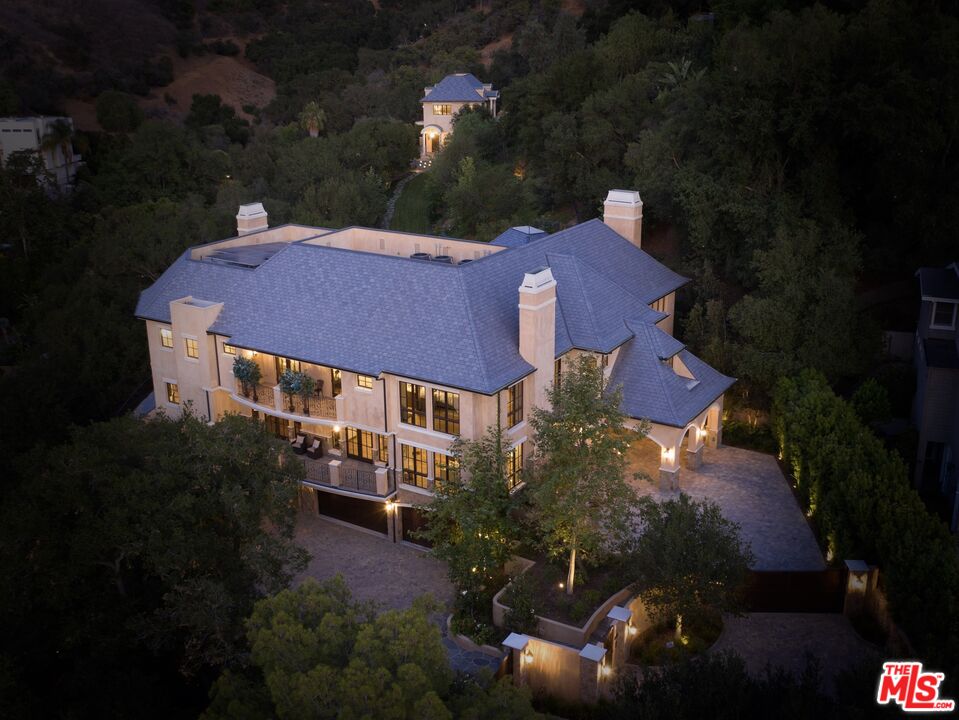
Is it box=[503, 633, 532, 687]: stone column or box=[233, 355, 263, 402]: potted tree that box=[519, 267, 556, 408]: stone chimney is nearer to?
box=[503, 633, 532, 687]: stone column

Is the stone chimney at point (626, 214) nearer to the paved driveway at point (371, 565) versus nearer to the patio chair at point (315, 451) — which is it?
the patio chair at point (315, 451)

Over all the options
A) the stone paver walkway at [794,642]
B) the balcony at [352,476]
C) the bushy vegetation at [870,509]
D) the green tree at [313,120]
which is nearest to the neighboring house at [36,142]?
the green tree at [313,120]

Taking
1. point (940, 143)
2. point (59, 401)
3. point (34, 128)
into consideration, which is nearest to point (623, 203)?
point (940, 143)

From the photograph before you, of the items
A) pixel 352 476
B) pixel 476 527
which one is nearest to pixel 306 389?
pixel 352 476

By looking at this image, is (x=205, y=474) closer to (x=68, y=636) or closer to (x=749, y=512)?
(x=68, y=636)

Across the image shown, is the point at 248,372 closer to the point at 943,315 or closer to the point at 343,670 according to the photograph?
the point at 343,670

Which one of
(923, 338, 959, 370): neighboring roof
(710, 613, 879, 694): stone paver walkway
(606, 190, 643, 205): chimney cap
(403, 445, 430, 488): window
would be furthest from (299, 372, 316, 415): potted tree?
(923, 338, 959, 370): neighboring roof

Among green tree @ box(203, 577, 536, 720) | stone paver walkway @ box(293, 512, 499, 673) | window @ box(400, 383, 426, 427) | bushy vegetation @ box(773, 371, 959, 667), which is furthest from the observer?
window @ box(400, 383, 426, 427)
